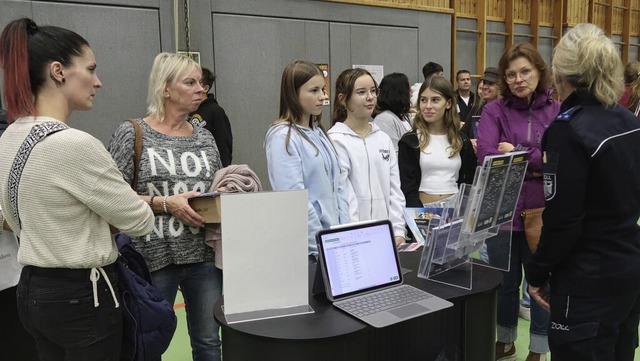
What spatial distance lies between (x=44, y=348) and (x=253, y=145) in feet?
13.9

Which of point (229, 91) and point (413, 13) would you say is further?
point (413, 13)

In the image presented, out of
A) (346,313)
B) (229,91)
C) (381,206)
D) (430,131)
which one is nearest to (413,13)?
(229,91)

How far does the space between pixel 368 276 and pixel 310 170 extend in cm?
60

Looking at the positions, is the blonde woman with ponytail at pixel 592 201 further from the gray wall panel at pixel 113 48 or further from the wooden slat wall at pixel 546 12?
the wooden slat wall at pixel 546 12

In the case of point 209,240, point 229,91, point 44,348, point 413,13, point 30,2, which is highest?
point 413,13

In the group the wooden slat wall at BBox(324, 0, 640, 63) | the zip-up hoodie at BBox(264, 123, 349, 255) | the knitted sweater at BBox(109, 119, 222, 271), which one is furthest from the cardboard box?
the wooden slat wall at BBox(324, 0, 640, 63)

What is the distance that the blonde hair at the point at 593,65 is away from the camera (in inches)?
62.7

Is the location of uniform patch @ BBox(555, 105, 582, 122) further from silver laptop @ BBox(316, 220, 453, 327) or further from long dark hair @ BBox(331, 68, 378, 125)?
long dark hair @ BBox(331, 68, 378, 125)

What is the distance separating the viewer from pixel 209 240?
1978 millimetres

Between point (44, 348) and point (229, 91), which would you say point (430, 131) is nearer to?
point (44, 348)

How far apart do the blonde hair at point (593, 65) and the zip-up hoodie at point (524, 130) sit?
0.78 meters

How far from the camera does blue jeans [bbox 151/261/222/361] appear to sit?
6.48 ft

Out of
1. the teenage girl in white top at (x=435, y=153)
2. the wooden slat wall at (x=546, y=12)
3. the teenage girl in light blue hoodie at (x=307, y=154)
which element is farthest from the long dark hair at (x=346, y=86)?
the wooden slat wall at (x=546, y=12)

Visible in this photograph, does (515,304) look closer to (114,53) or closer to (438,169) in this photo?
(438,169)
